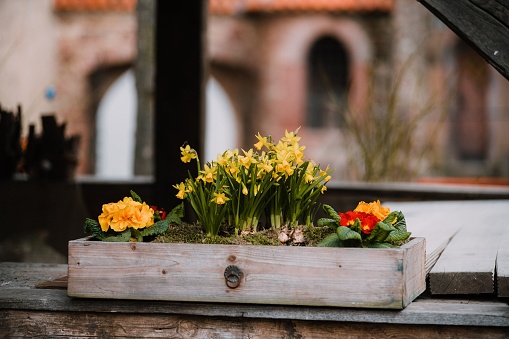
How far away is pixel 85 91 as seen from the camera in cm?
1609

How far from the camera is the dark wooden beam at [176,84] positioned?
4.63 metres

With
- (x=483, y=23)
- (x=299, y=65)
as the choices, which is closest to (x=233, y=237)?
(x=483, y=23)

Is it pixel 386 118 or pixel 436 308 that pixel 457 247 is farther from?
pixel 386 118

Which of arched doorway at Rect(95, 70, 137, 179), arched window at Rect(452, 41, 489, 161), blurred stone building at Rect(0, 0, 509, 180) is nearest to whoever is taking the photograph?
arched doorway at Rect(95, 70, 137, 179)

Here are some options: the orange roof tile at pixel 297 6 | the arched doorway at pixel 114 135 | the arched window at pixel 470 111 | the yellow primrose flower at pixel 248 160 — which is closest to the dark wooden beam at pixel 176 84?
the yellow primrose flower at pixel 248 160

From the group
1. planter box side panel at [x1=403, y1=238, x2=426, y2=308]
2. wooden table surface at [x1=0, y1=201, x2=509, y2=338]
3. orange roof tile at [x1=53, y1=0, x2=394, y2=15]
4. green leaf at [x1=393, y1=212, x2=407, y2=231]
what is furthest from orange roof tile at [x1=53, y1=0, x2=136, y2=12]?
planter box side panel at [x1=403, y1=238, x2=426, y2=308]

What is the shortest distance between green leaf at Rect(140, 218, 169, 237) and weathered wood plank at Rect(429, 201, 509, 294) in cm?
69

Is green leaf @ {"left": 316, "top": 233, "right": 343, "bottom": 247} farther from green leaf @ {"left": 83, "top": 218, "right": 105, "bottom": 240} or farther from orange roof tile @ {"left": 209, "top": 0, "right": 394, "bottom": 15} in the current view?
orange roof tile @ {"left": 209, "top": 0, "right": 394, "bottom": 15}

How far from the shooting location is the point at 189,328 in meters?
2.09

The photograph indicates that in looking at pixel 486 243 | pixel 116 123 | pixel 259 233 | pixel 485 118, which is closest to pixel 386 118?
pixel 486 243

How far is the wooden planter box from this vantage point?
195 cm

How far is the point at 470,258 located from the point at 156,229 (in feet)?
2.83

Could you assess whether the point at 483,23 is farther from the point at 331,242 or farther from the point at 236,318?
the point at 236,318

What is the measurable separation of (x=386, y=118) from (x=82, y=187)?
6.45ft
